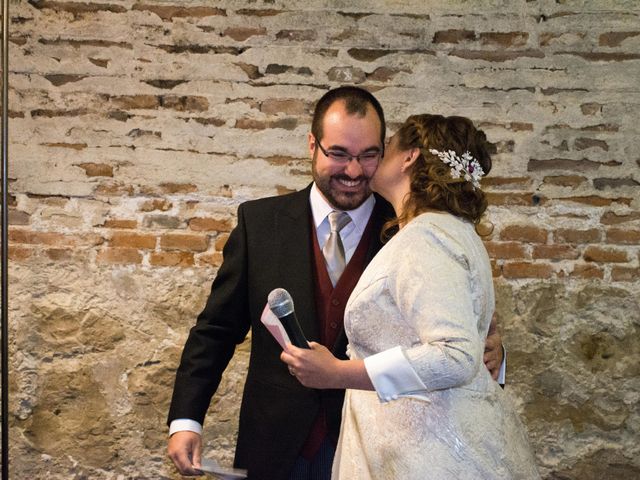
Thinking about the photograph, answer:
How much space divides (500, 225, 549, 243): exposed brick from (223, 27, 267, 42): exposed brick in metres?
1.12

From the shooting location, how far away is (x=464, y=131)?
199 cm

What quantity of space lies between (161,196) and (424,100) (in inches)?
39.3

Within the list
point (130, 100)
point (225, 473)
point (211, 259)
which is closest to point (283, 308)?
point (225, 473)

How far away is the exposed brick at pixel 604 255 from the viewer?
305cm

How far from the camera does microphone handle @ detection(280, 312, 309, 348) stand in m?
1.75

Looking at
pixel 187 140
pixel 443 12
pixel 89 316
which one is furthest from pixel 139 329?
pixel 443 12

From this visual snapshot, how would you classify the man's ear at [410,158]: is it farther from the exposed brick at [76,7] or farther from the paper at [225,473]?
the exposed brick at [76,7]

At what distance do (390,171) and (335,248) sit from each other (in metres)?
0.41

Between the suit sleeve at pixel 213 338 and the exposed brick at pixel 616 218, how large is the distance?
54.1 inches

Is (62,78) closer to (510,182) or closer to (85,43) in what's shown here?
(85,43)

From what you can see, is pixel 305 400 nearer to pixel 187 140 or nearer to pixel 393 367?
pixel 393 367

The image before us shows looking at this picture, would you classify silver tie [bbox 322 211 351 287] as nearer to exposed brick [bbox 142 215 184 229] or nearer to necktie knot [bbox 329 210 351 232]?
necktie knot [bbox 329 210 351 232]

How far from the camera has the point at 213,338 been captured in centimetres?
239

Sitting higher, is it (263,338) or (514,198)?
(514,198)
